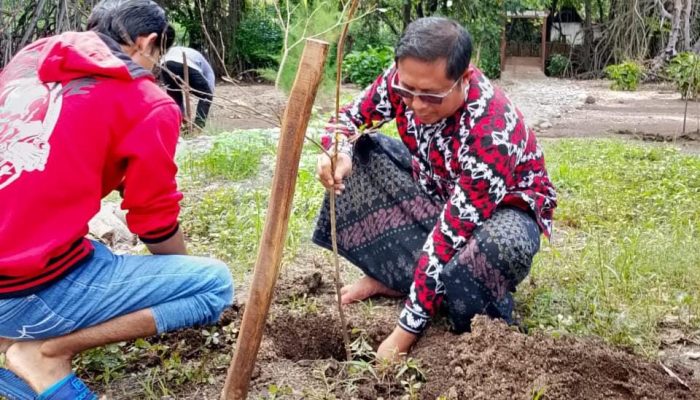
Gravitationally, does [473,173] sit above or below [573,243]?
above

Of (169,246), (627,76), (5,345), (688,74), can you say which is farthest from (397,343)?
(627,76)

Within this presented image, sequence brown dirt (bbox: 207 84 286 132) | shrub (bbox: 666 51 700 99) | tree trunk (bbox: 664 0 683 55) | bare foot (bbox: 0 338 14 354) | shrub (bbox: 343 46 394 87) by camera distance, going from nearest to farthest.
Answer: bare foot (bbox: 0 338 14 354), brown dirt (bbox: 207 84 286 132), shrub (bbox: 666 51 700 99), shrub (bbox: 343 46 394 87), tree trunk (bbox: 664 0 683 55)

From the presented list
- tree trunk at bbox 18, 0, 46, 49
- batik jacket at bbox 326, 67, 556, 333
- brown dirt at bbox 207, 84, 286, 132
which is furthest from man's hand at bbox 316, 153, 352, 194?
tree trunk at bbox 18, 0, 46, 49

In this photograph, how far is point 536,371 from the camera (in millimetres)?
2145

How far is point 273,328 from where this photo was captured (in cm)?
275

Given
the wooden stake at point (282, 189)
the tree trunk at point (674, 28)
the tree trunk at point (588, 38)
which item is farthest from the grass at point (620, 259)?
the tree trunk at point (588, 38)

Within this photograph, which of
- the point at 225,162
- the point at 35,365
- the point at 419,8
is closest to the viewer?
the point at 35,365

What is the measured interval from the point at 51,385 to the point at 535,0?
65.6 ft

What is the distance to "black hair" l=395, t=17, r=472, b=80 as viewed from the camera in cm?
236

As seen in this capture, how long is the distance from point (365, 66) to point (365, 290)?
483 inches

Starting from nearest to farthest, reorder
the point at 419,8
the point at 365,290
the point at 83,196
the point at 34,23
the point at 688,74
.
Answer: the point at 83,196 < the point at 365,290 < the point at 34,23 < the point at 688,74 < the point at 419,8

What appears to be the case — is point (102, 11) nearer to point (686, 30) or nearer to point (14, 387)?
point (14, 387)

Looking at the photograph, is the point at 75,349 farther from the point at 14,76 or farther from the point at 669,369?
the point at 669,369

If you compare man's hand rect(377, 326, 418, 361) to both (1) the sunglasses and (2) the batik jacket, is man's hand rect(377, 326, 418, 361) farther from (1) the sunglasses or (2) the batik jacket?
(1) the sunglasses
